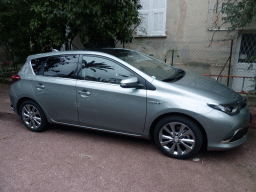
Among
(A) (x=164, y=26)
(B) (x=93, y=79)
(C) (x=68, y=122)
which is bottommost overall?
(C) (x=68, y=122)

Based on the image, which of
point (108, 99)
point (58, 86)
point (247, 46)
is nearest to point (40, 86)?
point (58, 86)

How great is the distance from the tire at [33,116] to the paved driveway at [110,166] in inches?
10.5

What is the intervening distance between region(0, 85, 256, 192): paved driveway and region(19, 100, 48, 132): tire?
0.88 ft

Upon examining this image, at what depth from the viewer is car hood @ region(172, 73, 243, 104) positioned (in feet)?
10.5

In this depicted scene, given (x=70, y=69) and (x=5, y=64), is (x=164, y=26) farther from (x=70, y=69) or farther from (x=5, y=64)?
(x=5, y=64)

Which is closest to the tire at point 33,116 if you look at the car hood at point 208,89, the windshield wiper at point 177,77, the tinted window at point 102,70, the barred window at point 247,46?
the tinted window at point 102,70

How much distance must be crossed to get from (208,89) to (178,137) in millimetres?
905

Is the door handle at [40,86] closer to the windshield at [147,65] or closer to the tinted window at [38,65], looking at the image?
the tinted window at [38,65]

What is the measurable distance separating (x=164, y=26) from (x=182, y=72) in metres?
4.96

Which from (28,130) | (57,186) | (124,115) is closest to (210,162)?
(124,115)

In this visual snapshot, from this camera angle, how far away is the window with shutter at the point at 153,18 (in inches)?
337

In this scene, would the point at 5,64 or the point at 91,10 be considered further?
the point at 5,64

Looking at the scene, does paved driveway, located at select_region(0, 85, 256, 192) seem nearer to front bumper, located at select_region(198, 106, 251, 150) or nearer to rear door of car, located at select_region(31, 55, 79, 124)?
front bumper, located at select_region(198, 106, 251, 150)

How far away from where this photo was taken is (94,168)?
10.4ft
